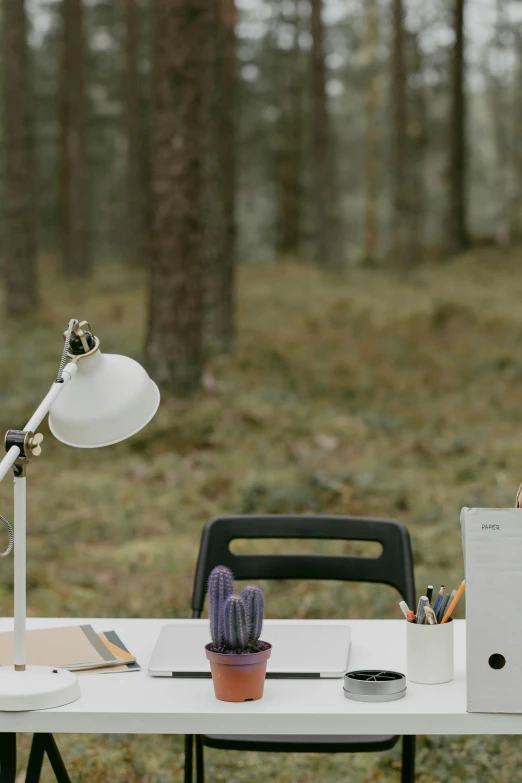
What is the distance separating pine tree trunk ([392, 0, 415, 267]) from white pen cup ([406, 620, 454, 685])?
1600cm

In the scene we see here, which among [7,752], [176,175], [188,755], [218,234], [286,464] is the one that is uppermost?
[176,175]

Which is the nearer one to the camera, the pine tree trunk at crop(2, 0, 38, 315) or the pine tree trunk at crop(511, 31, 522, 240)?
the pine tree trunk at crop(2, 0, 38, 315)

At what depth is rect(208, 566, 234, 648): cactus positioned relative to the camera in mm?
2000

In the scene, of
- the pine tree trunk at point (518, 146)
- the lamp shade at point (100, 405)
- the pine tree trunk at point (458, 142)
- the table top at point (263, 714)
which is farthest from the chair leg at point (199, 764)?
the pine tree trunk at point (518, 146)

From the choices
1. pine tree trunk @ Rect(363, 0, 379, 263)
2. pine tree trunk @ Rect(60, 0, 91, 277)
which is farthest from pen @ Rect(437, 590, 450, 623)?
pine tree trunk @ Rect(363, 0, 379, 263)

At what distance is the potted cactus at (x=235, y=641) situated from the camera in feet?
6.56

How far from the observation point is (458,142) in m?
18.8

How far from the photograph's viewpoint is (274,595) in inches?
213

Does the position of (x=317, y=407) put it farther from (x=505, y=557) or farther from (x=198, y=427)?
(x=505, y=557)

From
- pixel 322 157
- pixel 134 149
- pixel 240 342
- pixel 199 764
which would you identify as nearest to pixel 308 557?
pixel 199 764

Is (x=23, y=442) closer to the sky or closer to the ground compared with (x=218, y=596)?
closer to the sky

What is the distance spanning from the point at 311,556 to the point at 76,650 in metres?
0.98

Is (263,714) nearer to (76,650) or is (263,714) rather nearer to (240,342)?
(76,650)

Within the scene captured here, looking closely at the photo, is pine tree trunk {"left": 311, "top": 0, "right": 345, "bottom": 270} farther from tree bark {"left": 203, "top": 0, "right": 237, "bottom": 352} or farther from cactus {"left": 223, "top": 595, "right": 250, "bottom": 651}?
cactus {"left": 223, "top": 595, "right": 250, "bottom": 651}
